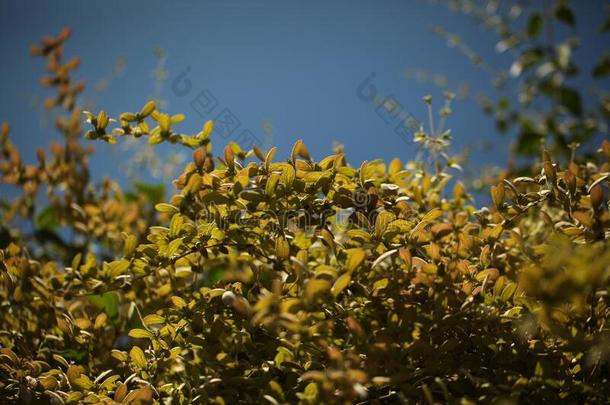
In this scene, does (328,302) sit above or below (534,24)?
below

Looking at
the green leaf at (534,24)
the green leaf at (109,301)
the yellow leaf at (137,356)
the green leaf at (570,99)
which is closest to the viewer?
the green leaf at (570,99)

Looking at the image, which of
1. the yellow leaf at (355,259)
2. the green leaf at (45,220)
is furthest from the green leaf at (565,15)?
the green leaf at (45,220)

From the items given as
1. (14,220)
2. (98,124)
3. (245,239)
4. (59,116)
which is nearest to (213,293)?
(245,239)

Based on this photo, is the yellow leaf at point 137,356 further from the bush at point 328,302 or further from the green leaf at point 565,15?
the green leaf at point 565,15

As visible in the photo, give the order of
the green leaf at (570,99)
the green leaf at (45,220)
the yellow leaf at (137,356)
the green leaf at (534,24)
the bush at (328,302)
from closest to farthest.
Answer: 1. the green leaf at (570,99)
2. the green leaf at (534,24)
3. the bush at (328,302)
4. the yellow leaf at (137,356)
5. the green leaf at (45,220)

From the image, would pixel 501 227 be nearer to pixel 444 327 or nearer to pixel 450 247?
pixel 450 247

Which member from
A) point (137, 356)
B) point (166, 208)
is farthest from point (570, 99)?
point (137, 356)

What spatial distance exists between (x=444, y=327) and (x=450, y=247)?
437 mm

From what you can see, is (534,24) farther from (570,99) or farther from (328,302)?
(328,302)

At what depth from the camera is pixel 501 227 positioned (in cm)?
140

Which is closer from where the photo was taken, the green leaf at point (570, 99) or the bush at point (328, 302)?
the green leaf at point (570, 99)

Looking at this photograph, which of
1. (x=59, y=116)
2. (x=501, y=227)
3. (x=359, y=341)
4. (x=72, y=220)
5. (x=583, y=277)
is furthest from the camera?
(x=59, y=116)

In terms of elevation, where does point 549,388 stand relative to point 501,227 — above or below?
below

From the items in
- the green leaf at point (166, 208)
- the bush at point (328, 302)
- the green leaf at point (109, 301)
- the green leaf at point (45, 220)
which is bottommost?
the bush at point (328, 302)
